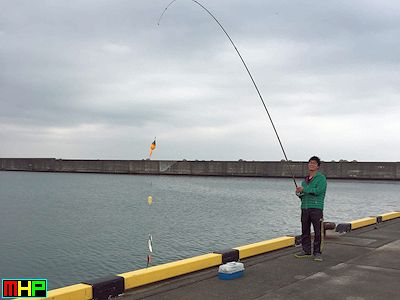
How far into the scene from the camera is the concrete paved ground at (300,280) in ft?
18.8

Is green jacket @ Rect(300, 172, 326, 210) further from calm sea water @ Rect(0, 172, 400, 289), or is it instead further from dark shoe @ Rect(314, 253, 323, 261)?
calm sea water @ Rect(0, 172, 400, 289)

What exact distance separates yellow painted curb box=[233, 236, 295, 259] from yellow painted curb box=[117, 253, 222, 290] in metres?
0.71

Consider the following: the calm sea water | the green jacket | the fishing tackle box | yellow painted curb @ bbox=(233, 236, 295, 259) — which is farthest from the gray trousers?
the calm sea water

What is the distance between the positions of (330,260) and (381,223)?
6.74 metres

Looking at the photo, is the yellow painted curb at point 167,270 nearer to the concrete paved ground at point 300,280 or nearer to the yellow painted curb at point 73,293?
the concrete paved ground at point 300,280

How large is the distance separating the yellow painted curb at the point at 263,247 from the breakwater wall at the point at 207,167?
77.6 meters

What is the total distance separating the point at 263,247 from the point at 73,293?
4488 mm

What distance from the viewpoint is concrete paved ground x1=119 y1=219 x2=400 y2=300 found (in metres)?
5.74

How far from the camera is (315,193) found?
302 inches

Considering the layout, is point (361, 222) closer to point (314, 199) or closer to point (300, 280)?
point (314, 199)

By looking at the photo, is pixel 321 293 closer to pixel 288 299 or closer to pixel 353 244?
pixel 288 299

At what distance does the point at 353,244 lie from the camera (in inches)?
377

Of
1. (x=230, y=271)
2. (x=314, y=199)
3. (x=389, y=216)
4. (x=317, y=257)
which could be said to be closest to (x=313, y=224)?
(x=314, y=199)

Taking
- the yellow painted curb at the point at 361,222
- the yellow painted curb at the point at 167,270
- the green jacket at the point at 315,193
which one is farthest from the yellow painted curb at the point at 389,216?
the yellow painted curb at the point at 167,270
